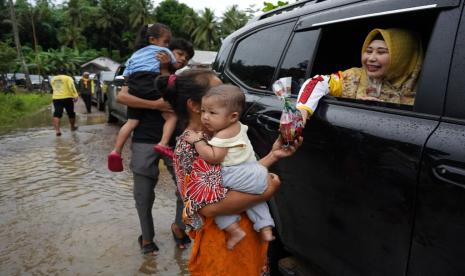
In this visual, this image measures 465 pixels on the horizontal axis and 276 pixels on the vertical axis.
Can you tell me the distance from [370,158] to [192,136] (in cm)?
77

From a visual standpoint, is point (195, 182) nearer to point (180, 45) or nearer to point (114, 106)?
point (180, 45)

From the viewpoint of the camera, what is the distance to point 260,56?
290 centimetres

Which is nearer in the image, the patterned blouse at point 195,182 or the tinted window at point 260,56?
the patterned blouse at point 195,182

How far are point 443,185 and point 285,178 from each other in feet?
3.25

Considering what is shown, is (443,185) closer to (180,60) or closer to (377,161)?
(377,161)

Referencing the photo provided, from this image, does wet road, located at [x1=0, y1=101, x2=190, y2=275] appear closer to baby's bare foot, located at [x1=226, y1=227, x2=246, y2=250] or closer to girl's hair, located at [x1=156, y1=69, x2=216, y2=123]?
baby's bare foot, located at [x1=226, y1=227, x2=246, y2=250]

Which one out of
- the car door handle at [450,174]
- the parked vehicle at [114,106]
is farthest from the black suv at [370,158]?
the parked vehicle at [114,106]

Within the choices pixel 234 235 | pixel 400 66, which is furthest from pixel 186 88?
pixel 400 66

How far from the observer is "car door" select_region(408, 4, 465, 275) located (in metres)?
1.38

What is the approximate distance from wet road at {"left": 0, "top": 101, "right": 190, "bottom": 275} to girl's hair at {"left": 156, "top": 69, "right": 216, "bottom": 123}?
5.39ft

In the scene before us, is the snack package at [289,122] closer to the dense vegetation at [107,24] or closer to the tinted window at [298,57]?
the tinted window at [298,57]

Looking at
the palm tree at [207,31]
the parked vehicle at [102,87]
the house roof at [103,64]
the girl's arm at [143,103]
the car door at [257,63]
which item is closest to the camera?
the car door at [257,63]

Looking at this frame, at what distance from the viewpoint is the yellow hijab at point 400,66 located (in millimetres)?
2074

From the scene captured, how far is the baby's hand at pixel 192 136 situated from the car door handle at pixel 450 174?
954 millimetres
